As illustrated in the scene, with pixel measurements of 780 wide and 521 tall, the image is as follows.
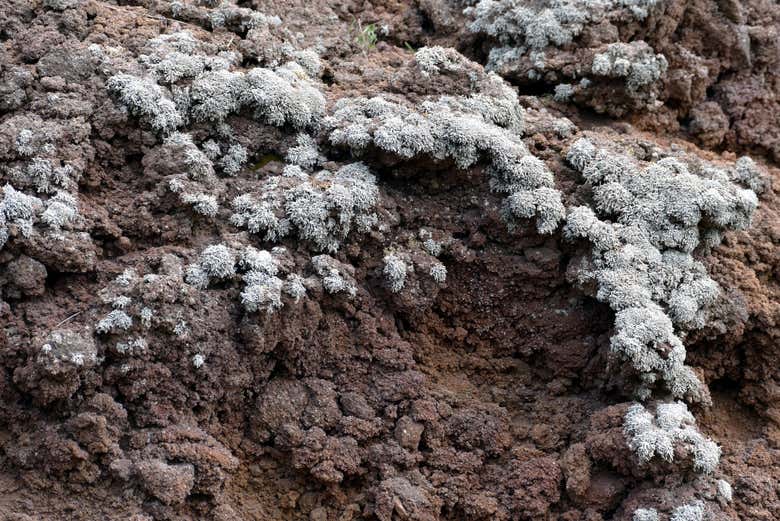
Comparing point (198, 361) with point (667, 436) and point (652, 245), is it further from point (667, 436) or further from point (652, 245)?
point (652, 245)

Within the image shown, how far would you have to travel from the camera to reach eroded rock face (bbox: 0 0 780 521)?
490 cm

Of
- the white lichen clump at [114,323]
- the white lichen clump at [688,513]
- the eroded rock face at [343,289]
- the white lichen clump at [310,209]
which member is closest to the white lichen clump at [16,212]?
the eroded rock face at [343,289]

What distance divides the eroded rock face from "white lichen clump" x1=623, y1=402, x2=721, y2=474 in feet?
0.07

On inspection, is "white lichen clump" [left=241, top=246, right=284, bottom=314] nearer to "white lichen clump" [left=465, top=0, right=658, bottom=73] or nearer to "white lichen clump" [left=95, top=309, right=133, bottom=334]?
"white lichen clump" [left=95, top=309, right=133, bottom=334]

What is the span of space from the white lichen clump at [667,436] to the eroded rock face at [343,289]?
0.9 inches

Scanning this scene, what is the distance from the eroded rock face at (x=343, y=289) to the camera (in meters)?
4.90

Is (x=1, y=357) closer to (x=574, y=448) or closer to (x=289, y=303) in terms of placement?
(x=289, y=303)

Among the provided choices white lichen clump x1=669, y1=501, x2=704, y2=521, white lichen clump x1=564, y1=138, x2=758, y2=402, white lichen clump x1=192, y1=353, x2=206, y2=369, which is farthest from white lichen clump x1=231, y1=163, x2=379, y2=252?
white lichen clump x1=669, y1=501, x2=704, y2=521

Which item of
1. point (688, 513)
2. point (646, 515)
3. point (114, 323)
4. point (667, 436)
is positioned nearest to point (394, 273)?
point (114, 323)

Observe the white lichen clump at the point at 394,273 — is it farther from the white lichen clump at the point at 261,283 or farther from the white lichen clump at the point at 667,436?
the white lichen clump at the point at 667,436

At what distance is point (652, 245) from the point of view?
578 cm

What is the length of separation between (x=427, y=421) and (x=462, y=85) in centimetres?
237

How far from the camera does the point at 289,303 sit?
5219 mm

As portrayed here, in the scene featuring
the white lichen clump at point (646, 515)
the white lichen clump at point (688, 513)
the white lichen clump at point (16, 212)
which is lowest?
the white lichen clump at point (646, 515)
